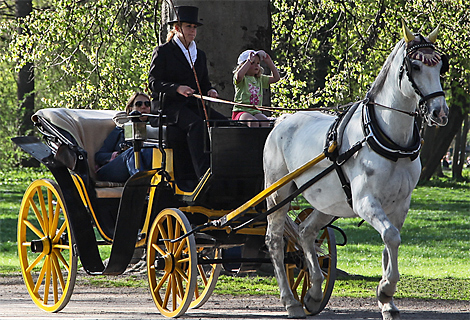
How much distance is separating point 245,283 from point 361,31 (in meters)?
5.51

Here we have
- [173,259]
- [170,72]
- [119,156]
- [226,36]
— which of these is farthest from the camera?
[226,36]

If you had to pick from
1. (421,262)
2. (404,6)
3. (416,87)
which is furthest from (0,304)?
(404,6)

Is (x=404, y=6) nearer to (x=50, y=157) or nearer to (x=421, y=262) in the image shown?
(x=421, y=262)

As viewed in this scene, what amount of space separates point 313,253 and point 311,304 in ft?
1.41

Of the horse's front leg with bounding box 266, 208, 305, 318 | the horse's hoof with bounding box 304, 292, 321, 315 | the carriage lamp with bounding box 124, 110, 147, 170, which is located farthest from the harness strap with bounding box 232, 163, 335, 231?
the carriage lamp with bounding box 124, 110, 147, 170

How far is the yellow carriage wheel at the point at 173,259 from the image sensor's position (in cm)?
612

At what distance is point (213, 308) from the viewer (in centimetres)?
729

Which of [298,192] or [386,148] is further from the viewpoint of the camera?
[298,192]

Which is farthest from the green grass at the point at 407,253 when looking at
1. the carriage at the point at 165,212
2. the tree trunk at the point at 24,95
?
the carriage at the point at 165,212

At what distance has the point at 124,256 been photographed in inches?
267

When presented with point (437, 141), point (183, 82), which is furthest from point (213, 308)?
point (437, 141)

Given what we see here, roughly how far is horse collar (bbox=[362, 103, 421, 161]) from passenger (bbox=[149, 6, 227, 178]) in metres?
1.61

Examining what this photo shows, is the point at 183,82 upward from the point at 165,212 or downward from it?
upward

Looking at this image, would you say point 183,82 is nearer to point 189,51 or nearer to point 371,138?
point 189,51
